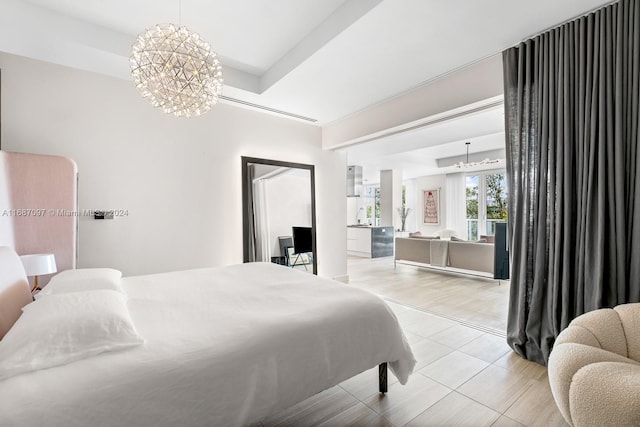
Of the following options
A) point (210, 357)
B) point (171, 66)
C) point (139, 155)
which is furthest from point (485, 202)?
point (210, 357)

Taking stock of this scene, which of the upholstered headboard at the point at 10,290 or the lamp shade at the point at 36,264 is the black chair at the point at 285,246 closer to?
the lamp shade at the point at 36,264

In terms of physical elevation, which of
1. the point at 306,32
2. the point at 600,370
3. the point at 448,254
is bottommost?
the point at 448,254

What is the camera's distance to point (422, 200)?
31.9 feet

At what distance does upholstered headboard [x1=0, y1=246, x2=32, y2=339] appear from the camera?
4.55 feet

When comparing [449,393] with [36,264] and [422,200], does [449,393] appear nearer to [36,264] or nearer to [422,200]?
[36,264]

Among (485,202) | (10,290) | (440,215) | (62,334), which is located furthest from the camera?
(440,215)

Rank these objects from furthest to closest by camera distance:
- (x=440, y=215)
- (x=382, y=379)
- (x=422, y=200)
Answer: (x=422, y=200) → (x=440, y=215) → (x=382, y=379)

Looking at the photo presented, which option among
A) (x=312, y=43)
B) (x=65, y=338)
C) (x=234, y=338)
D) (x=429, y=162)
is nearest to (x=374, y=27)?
(x=312, y=43)

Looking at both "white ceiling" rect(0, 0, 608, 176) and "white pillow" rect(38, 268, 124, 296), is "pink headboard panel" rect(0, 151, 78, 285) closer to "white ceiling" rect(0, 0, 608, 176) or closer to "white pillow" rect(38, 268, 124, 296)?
"white pillow" rect(38, 268, 124, 296)

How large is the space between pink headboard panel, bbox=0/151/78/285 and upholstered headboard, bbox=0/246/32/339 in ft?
2.40

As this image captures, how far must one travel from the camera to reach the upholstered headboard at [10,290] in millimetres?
1386

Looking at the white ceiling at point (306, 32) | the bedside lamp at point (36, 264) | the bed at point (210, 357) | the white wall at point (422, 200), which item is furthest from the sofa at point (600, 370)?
the white wall at point (422, 200)

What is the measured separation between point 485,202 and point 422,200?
1.93 m

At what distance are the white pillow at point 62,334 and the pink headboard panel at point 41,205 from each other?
1497mm
